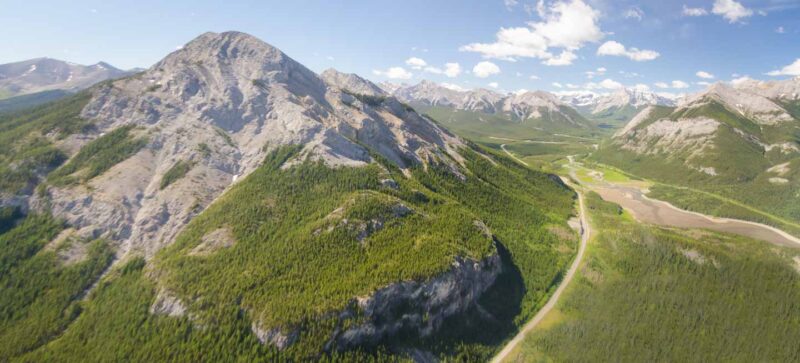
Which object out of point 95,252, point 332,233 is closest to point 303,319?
point 332,233

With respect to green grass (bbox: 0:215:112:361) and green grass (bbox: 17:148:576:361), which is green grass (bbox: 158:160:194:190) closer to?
green grass (bbox: 17:148:576:361)

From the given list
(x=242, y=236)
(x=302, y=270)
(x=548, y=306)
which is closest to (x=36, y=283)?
(x=242, y=236)

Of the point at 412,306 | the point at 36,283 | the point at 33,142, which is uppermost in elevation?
the point at 33,142

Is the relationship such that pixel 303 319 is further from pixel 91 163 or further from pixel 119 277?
pixel 91 163

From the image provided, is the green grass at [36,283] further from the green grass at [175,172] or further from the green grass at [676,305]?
the green grass at [676,305]

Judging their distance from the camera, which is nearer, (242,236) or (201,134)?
(242,236)

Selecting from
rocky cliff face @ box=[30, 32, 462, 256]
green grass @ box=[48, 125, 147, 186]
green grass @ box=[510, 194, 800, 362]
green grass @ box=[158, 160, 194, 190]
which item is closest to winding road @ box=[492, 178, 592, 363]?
green grass @ box=[510, 194, 800, 362]

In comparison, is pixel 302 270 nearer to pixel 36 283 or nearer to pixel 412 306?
pixel 412 306
